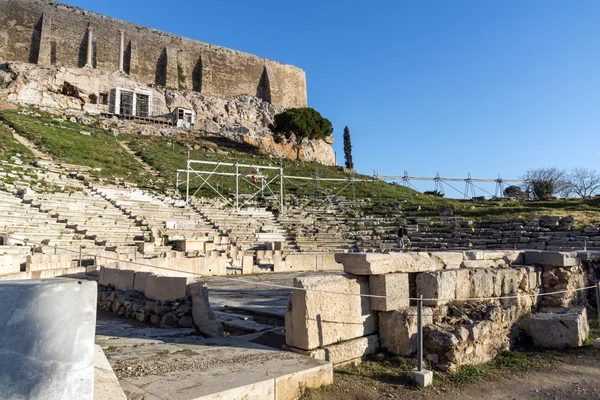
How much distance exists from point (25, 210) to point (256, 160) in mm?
26663

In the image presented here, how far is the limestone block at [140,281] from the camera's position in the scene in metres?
8.73

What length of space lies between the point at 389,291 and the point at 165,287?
434 cm

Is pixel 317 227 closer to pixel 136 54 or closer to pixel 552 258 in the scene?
pixel 552 258

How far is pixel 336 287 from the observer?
5406 mm

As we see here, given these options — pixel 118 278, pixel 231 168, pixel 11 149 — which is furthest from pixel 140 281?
pixel 231 168

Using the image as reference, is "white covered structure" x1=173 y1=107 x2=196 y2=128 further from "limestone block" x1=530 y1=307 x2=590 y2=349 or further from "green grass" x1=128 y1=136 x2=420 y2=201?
"limestone block" x1=530 y1=307 x2=590 y2=349

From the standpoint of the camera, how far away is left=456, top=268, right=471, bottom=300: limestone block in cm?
655

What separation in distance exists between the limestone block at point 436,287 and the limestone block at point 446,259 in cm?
82

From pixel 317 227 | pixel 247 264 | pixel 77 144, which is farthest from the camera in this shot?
pixel 77 144

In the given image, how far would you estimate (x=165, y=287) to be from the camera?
310 inches

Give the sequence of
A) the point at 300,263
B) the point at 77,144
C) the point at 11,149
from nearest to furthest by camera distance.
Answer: the point at 300,263 < the point at 11,149 < the point at 77,144

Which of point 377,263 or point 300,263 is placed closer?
point 377,263

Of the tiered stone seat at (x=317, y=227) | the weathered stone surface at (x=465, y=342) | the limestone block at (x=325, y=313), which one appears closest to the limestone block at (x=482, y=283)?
the weathered stone surface at (x=465, y=342)

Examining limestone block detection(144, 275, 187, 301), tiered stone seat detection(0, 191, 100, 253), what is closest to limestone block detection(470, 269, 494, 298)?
limestone block detection(144, 275, 187, 301)
